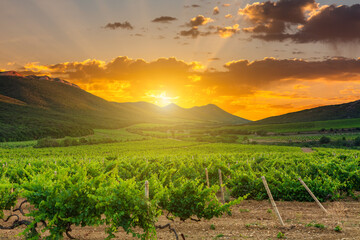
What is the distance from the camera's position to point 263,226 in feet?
40.1

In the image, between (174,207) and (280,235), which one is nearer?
(280,235)

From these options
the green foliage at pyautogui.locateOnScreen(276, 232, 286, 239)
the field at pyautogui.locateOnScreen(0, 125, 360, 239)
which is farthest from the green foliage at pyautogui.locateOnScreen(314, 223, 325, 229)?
the green foliage at pyautogui.locateOnScreen(276, 232, 286, 239)

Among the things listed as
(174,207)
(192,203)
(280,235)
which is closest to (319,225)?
(280,235)

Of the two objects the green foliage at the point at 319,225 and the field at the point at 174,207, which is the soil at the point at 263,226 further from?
the green foliage at the point at 319,225

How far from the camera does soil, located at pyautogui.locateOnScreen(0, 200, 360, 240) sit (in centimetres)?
1123

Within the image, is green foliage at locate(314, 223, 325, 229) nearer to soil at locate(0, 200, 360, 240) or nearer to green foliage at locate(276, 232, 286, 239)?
soil at locate(0, 200, 360, 240)

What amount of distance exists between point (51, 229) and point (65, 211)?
74 centimetres

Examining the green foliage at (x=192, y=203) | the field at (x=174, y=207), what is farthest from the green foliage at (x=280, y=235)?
the green foliage at (x=192, y=203)

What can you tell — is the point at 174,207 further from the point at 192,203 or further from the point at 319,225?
the point at 319,225

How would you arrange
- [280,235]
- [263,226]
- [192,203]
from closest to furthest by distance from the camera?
[280,235]
[192,203]
[263,226]

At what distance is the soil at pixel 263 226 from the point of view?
1123 cm

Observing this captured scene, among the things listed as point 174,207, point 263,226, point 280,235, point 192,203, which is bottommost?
point 263,226

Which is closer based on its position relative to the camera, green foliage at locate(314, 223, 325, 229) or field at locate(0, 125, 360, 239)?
field at locate(0, 125, 360, 239)

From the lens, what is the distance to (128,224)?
30.7ft
